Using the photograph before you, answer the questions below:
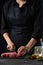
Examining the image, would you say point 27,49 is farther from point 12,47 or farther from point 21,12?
point 21,12

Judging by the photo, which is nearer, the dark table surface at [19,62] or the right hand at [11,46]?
the dark table surface at [19,62]

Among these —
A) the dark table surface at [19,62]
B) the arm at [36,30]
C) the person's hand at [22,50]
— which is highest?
the arm at [36,30]

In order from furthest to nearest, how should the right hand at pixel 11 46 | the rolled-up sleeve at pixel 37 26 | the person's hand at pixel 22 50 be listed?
1. the rolled-up sleeve at pixel 37 26
2. the right hand at pixel 11 46
3. the person's hand at pixel 22 50

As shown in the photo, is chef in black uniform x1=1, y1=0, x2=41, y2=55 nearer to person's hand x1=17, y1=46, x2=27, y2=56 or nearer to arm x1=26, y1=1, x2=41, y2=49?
arm x1=26, y1=1, x2=41, y2=49

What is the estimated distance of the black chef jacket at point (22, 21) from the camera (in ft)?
6.40

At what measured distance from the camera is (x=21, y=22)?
6.42 ft

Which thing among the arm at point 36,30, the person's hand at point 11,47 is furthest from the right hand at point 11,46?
the arm at point 36,30

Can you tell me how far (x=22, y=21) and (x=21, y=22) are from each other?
0.04 feet

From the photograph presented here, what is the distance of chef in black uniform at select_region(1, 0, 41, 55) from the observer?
195 cm

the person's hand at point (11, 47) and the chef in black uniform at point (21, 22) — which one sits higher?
the chef in black uniform at point (21, 22)

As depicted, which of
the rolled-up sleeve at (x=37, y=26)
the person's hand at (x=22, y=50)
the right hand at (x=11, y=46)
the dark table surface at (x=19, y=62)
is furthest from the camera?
the rolled-up sleeve at (x=37, y=26)

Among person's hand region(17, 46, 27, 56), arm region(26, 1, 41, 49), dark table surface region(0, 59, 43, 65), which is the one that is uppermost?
arm region(26, 1, 41, 49)

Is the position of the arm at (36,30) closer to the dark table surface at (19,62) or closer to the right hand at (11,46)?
the right hand at (11,46)

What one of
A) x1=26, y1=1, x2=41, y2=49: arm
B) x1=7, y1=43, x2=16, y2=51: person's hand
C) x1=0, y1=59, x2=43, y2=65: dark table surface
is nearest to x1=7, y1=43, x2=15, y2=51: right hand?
x1=7, y1=43, x2=16, y2=51: person's hand
